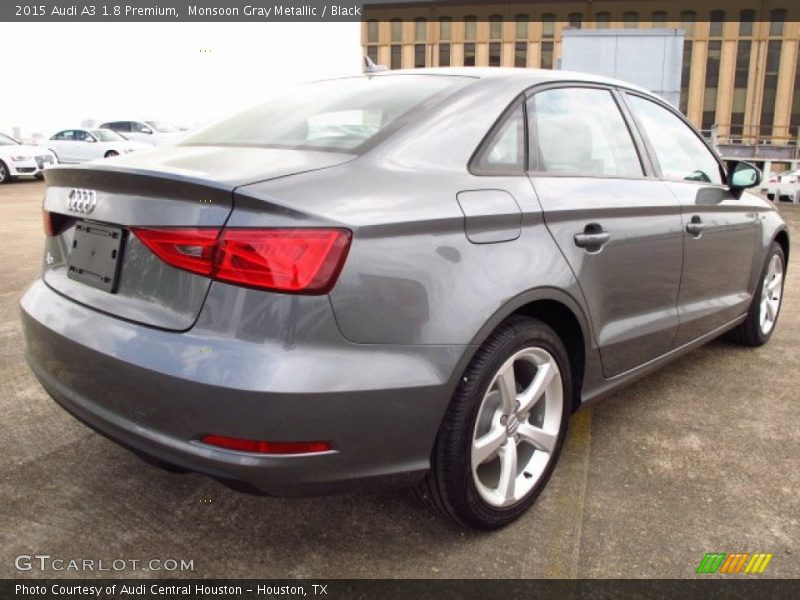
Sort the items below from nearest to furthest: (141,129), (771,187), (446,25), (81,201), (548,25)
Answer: (81,201), (771,187), (141,129), (548,25), (446,25)

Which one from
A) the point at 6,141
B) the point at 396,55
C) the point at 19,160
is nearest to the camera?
the point at 19,160

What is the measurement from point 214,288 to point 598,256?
141 cm

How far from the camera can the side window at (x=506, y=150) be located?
7.48 ft

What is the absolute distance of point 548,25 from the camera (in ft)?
193

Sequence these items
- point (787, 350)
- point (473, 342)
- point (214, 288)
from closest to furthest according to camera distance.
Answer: point (214, 288), point (473, 342), point (787, 350)

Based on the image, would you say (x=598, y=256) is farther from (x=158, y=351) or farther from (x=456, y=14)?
(x=456, y=14)

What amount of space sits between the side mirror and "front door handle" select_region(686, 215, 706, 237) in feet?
1.81

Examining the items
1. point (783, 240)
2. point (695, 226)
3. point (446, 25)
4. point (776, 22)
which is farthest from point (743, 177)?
point (776, 22)

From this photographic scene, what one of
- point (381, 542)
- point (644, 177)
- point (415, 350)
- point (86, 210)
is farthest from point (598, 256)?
point (86, 210)

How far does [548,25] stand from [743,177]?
60.3 meters

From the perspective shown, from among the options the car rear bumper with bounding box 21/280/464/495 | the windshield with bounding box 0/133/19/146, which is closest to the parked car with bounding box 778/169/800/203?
the car rear bumper with bounding box 21/280/464/495

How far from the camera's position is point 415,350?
6.33 feet

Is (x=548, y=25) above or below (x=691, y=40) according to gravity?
above

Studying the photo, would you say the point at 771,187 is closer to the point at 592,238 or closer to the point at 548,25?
the point at 592,238
